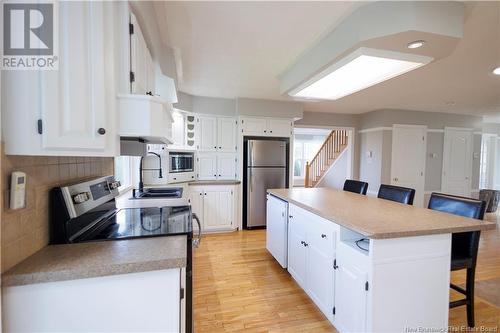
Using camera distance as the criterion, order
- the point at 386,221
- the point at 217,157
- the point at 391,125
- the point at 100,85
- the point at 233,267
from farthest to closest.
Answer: the point at 391,125, the point at 217,157, the point at 233,267, the point at 386,221, the point at 100,85

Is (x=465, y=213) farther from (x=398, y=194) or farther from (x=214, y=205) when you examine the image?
(x=214, y=205)

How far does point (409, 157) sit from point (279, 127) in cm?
287

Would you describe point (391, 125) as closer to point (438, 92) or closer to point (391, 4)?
point (438, 92)

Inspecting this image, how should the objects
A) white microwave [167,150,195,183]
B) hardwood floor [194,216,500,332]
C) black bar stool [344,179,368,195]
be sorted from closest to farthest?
hardwood floor [194,216,500,332] < black bar stool [344,179,368,195] < white microwave [167,150,195,183]

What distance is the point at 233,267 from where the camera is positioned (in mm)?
2744

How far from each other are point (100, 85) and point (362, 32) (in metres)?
1.61

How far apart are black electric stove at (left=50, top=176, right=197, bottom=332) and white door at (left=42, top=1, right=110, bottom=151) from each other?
1.17 feet

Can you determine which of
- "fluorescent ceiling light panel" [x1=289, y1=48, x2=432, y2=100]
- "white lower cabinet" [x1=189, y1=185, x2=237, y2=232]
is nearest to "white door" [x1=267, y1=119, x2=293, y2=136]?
"white lower cabinet" [x1=189, y1=185, x2=237, y2=232]

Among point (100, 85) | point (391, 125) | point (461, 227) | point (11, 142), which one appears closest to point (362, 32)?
point (461, 227)

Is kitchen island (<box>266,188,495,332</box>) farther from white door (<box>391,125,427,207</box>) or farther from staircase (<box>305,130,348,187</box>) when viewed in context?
staircase (<box>305,130,348,187</box>)

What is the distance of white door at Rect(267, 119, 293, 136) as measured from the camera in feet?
14.1

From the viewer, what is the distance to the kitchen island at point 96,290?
2.93ft

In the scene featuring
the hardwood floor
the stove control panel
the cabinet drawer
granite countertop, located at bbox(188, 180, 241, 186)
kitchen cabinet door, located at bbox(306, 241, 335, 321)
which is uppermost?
the stove control panel

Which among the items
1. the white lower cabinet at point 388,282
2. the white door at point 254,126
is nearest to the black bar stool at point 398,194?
the white lower cabinet at point 388,282
